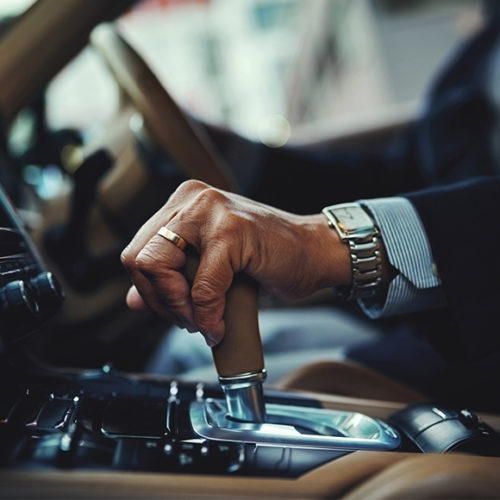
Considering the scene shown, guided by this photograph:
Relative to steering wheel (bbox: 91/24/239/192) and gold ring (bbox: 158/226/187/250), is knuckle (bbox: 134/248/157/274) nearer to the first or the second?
gold ring (bbox: 158/226/187/250)

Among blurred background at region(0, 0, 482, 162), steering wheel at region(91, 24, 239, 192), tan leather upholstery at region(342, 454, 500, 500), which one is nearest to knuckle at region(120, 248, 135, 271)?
tan leather upholstery at region(342, 454, 500, 500)

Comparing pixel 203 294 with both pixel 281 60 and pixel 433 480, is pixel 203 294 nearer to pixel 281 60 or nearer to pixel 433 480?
pixel 433 480

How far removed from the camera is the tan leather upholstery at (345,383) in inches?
24.2

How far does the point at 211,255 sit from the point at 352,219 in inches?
6.8

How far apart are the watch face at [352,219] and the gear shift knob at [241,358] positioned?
131 mm

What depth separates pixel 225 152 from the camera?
1180mm

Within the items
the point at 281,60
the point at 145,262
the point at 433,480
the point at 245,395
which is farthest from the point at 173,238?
the point at 281,60

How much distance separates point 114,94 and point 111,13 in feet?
0.84

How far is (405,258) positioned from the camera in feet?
1.73

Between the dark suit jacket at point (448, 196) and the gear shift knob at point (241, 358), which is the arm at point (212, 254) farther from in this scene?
the dark suit jacket at point (448, 196)

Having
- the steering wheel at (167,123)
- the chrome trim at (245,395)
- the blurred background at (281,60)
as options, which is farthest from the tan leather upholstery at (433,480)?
the blurred background at (281,60)

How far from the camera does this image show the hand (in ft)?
1.39

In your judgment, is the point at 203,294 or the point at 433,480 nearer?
the point at 433,480

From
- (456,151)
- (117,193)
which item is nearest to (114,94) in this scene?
(117,193)
